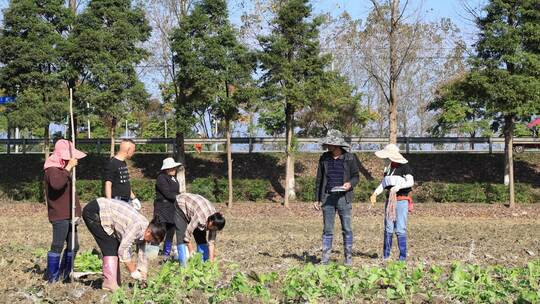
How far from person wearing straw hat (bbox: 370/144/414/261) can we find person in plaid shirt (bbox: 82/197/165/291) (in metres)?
3.51

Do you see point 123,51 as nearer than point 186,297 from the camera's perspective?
No

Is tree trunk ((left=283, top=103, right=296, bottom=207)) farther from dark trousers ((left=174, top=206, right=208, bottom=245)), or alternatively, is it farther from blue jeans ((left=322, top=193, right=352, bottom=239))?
dark trousers ((left=174, top=206, right=208, bottom=245))

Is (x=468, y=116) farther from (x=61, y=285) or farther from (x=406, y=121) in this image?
(x=61, y=285)

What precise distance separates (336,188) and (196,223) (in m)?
1.85

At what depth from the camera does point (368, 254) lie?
10.4 metres

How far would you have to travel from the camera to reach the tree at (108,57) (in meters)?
24.6

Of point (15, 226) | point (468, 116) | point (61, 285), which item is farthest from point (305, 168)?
point (61, 285)

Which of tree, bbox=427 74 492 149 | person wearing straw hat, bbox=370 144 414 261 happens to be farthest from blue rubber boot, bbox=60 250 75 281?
tree, bbox=427 74 492 149

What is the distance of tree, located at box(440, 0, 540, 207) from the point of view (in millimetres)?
22547

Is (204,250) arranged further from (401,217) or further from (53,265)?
(401,217)

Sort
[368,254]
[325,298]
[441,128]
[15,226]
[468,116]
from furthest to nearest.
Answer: [441,128]
[468,116]
[15,226]
[368,254]
[325,298]

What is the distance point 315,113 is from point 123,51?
9.30 metres

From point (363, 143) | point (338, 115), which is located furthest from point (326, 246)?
point (338, 115)

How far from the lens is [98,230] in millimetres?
7059
